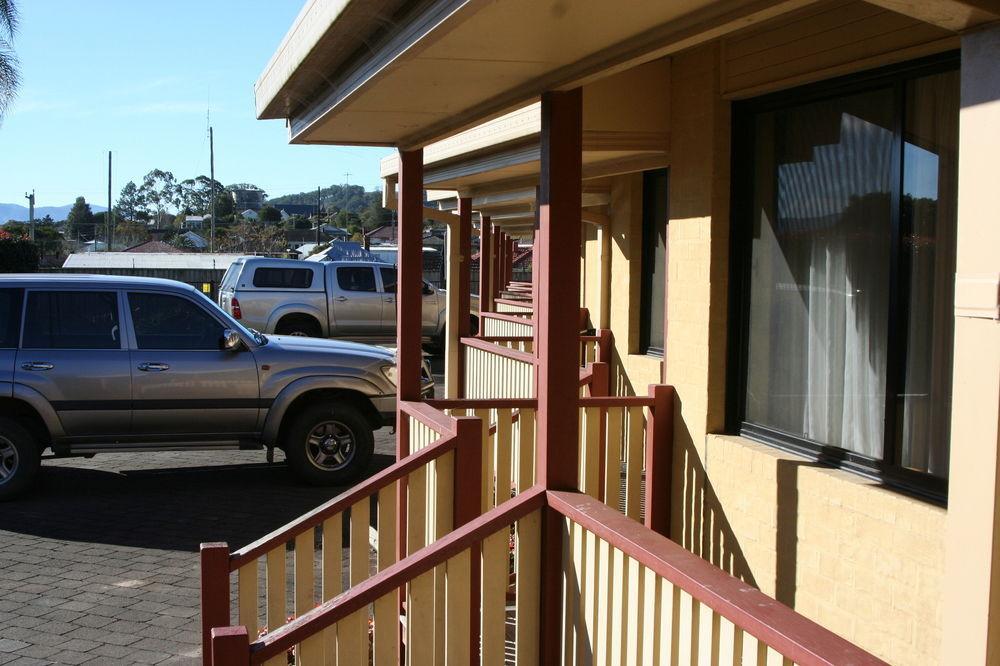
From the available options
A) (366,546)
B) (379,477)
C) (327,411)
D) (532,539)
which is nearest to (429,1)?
(532,539)

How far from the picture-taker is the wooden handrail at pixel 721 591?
2.55 m

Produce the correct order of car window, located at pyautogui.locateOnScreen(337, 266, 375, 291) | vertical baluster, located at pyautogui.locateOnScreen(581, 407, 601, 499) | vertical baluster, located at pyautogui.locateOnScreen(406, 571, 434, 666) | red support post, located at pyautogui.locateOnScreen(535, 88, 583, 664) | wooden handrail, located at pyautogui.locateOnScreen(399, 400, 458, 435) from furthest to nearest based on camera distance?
car window, located at pyautogui.locateOnScreen(337, 266, 375, 291)
vertical baluster, located at pyautogui.locateOnScreen(581, 407, 601, 499)
wooden handrail, located at pyautogui.locateOnScreen(399, 400, 458, 435)
red support post, located at pyautogui.locateOnScreen(535, 88, 583, 664)
vertical baluster, located at pyautogui.locateOnScreen(406, 571, 434, 666)

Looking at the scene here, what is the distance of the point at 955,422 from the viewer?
2195 mm

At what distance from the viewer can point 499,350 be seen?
9.72 metres

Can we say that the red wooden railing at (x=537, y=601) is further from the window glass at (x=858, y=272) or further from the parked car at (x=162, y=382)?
the parked car at (x=162, y=382)

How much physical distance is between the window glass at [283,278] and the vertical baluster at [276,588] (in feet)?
60.2

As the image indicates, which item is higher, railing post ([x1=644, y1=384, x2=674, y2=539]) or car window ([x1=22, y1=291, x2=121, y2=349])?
car window ([x1=22, y1=291, x2=121, y2=349])

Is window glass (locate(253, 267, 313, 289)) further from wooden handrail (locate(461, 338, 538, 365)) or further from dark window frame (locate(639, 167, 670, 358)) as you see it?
dark window frame (locate(639, 167, 670, 358))

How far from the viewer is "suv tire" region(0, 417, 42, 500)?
368 inches

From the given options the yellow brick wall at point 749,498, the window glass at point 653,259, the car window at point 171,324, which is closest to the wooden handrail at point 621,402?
the yellow brick wall at point 749,498

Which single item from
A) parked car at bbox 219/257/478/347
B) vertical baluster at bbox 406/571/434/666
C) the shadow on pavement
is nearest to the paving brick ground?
the shadow on pavement

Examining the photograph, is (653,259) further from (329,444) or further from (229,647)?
(229,647)

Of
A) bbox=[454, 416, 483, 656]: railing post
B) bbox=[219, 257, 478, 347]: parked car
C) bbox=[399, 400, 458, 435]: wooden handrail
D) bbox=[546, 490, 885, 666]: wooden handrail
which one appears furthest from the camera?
bbox=[219, 257, 478, 347]: parked car

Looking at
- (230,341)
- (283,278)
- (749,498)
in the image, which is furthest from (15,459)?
(283,278)
